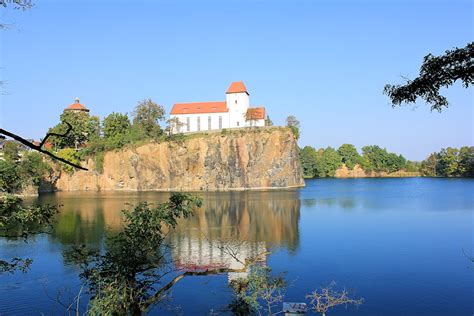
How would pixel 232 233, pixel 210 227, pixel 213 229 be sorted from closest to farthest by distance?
pixel 232 233, pixel 213 229, pixel 210 227

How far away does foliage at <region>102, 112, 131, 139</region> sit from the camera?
76000mm

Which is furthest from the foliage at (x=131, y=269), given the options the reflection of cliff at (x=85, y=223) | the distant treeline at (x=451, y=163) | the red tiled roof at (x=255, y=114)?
the distant treeline at (x=451, y=163)

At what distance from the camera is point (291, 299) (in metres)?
16.2

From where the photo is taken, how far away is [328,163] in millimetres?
116875

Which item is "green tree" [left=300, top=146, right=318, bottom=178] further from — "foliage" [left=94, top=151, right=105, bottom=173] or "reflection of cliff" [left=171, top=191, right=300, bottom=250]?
"reflection of cliff" [left=171, top=191, right=300, bottom=250]

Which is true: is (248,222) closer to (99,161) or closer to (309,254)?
(309,254)

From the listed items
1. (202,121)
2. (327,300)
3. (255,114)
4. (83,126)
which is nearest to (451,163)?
(255,114)

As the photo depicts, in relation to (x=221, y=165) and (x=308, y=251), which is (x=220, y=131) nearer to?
(x=221, y=165)

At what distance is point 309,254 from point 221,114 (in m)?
54.6

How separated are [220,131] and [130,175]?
16.9 meters

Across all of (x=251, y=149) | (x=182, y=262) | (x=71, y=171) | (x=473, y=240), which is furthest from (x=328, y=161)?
(x=182, y=262)

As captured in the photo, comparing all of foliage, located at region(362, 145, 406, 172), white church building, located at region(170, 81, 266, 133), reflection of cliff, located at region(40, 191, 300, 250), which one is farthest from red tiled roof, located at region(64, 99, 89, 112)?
foliage, located at region(362, 145, 406, 172)

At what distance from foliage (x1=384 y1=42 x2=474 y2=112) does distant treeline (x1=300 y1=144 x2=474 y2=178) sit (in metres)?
107

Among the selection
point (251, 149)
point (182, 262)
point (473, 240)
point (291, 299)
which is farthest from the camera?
point (251, 149)
